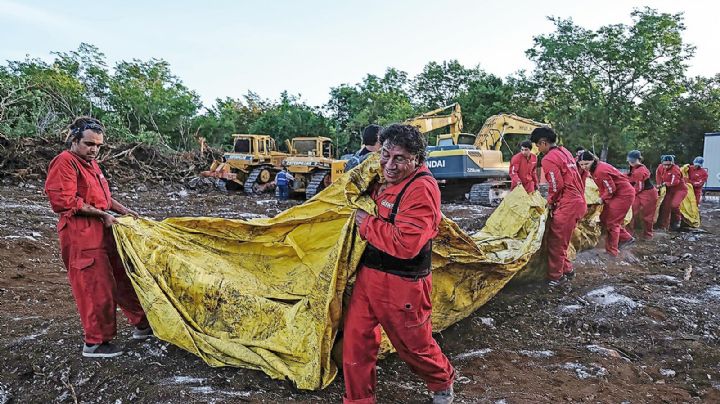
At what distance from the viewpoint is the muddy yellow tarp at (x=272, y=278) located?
2652 millimetres

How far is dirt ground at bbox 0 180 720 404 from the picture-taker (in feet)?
→ 9.06

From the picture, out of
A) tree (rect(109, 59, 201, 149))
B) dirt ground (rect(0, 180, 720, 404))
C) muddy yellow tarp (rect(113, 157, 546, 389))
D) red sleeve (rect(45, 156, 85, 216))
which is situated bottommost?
dirt ground (rect(0, 180, 720, 404))

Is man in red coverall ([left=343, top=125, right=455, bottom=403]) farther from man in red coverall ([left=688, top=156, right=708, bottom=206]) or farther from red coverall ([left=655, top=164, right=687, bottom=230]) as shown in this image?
man in red coverall ([left=688, top=156, right=708, bottom=206])

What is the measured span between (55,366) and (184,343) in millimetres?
835

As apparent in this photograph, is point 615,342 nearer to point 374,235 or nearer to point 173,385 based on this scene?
point 374,235

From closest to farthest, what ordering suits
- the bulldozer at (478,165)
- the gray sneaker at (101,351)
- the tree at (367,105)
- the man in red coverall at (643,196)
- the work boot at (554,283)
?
1. the gray sneaker at (101,351)
2. the work boot at (554,283)
3. the man in red coverall at (643,196)
4. the bulldozer at (478,165)
5. the tree at (367,105)

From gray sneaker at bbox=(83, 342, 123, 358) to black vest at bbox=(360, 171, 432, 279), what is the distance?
1788 millimetres

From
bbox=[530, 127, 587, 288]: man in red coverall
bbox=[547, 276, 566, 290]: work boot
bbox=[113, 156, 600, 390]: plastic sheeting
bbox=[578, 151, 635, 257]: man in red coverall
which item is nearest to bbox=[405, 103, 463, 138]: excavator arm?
bbox=[578, 151, 635, 257]: man in red coverall

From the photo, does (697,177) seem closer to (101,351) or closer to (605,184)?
(605,184)

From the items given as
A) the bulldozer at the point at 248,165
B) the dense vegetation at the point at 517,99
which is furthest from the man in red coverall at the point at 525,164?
the dense vegetation at the point at 517,99

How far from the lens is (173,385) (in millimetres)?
2688

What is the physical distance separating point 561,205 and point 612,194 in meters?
1.88

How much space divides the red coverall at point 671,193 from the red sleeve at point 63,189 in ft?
31.3

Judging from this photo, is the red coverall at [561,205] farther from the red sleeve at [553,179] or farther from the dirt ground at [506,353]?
the dirt ground at [506,353]
